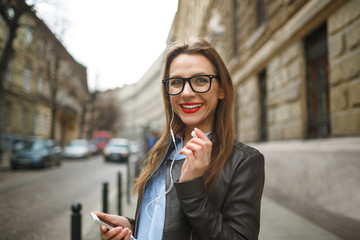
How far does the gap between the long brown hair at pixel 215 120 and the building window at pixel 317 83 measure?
4.25m

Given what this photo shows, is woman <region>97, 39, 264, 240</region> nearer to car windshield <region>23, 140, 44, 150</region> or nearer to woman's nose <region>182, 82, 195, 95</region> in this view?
woman's nose <region>182, 82, 195, 95</region>

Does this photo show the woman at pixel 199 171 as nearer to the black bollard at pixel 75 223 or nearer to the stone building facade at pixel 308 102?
the stone building facade at pixel 308 102

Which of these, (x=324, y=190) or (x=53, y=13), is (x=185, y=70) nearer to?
(x=324, y=190)

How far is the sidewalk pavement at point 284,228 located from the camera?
401cm

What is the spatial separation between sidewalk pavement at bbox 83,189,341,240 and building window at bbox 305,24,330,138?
1.57 m

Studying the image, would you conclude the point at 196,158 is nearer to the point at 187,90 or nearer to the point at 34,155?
the point at 187,90

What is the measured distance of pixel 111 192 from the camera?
8.87 m

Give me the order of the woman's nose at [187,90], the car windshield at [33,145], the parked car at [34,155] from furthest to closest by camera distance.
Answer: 1. the car windshield at [33,145]
2. the parked car at [34,155]
3. the woman's nose at [187,90]

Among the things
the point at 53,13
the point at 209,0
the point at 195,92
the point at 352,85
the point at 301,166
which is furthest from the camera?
the point at 209,0

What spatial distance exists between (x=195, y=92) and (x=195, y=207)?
0.56 m

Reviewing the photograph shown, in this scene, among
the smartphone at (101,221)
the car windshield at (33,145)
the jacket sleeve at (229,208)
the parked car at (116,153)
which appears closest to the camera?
the jacket sleeve at (229,208)

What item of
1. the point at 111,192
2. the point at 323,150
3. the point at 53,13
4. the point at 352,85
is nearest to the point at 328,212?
the point at 323,150

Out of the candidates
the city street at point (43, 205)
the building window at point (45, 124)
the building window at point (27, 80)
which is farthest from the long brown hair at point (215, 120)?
the building window at point (45, 124)

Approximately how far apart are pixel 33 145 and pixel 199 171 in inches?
604
